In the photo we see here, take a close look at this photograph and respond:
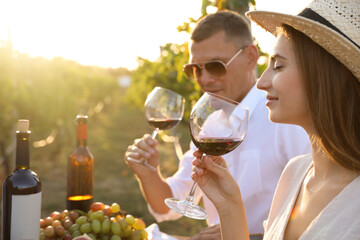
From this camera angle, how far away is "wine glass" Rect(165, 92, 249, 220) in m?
1.75

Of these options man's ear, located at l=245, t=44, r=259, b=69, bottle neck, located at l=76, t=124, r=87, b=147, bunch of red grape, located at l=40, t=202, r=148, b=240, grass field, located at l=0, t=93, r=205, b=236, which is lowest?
grass field, located at l=0, t=93, r=205, b=236

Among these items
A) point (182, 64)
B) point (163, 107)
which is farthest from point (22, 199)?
point (182, 64)

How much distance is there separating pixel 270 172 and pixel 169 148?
12.2 m

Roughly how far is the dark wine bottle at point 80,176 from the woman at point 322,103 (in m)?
0.73

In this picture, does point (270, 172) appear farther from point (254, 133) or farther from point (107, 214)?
point (107, 214)

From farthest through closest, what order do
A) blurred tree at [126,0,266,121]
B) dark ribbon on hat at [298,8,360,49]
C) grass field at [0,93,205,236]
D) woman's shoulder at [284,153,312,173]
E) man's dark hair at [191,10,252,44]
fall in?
grass field at [0,93,205,236] < blurred tree at [126,0,266,121] < man's dark hair at [191,10,252,44] < woman's shoulder at [284,153,312,173] < dark ribbon on hat at [298,8,360,49]

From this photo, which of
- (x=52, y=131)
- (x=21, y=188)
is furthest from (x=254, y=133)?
(x=52, y=131)

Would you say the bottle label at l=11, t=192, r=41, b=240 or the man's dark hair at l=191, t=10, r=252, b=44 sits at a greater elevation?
the man's dark hair at l=191, t=10, r=252, b=44

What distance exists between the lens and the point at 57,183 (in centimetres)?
938

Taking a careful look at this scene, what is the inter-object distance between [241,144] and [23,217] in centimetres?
161

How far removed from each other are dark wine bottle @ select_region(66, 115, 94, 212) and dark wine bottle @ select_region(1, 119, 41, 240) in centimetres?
51

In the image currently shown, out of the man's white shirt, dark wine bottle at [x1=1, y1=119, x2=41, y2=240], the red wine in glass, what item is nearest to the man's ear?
the man's white shirt

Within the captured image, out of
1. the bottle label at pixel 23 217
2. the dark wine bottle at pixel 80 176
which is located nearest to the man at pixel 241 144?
the dark wine bottle at pixel 80 176

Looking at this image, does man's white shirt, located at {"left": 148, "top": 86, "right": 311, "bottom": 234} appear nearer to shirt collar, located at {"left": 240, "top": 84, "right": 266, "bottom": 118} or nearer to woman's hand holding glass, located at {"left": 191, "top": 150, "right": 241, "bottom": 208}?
shirt collar, located at {"left": 240, "top": 84, "right": 266, "bottom": 118}
